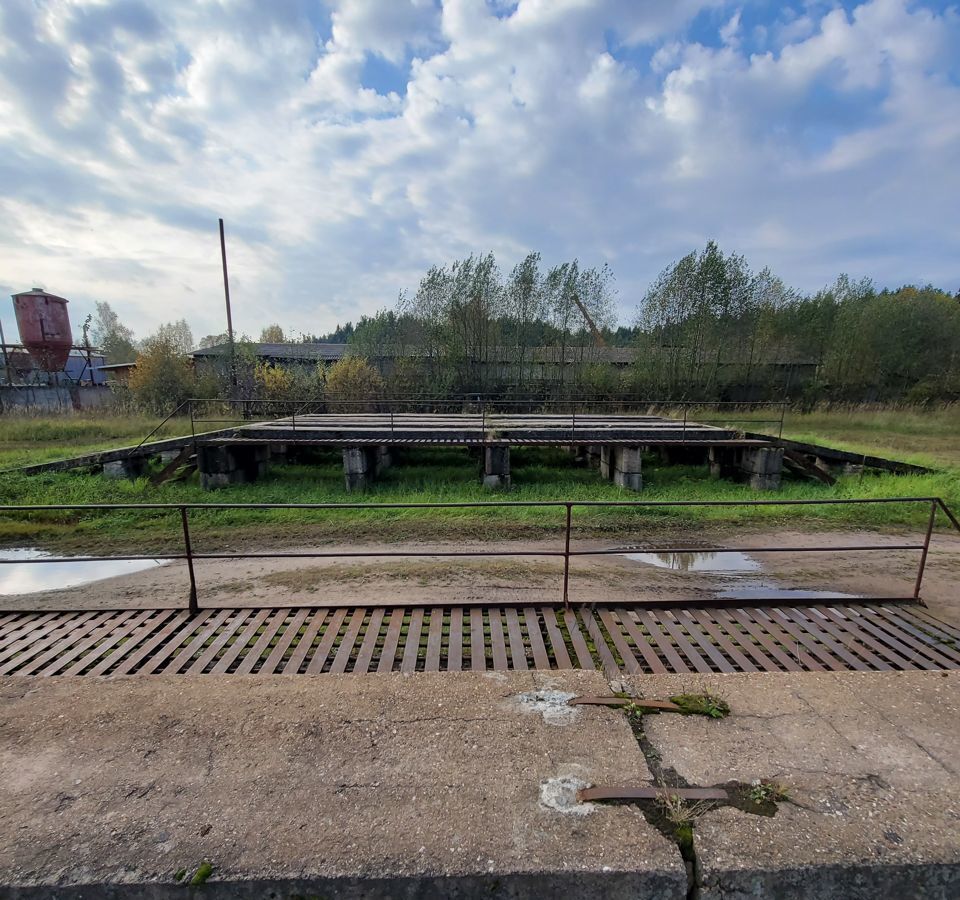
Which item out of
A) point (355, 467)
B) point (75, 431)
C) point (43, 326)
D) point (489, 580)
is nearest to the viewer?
point (489, 580)

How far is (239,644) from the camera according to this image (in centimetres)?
336

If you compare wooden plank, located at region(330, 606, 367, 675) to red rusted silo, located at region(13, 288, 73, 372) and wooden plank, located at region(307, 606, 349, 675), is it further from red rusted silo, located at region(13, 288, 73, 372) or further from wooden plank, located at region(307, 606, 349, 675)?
red rusted silo, located at region(13, 288, 73, 372)

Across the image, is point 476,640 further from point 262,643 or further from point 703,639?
point 703,639

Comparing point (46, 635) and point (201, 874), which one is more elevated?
point (201, 874)

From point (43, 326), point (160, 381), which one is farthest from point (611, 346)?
point (43, 326)

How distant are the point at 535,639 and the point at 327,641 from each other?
5.13ft

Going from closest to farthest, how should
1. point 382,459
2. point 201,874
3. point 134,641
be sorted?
1. point 201,874
2. point 134,641
3. point 382,459

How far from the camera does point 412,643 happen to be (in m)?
3.34

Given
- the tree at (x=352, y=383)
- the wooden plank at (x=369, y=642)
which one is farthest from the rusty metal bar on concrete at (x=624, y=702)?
the tree at (x=352, y=383)

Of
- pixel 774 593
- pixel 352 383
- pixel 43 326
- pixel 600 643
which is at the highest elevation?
pixel 43 326

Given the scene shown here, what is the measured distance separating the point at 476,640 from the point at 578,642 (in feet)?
2.53

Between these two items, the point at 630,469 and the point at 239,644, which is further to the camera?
the point at 630,469

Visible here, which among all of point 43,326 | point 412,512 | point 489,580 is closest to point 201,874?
point 489,580

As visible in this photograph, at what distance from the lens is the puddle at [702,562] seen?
19.6ft
